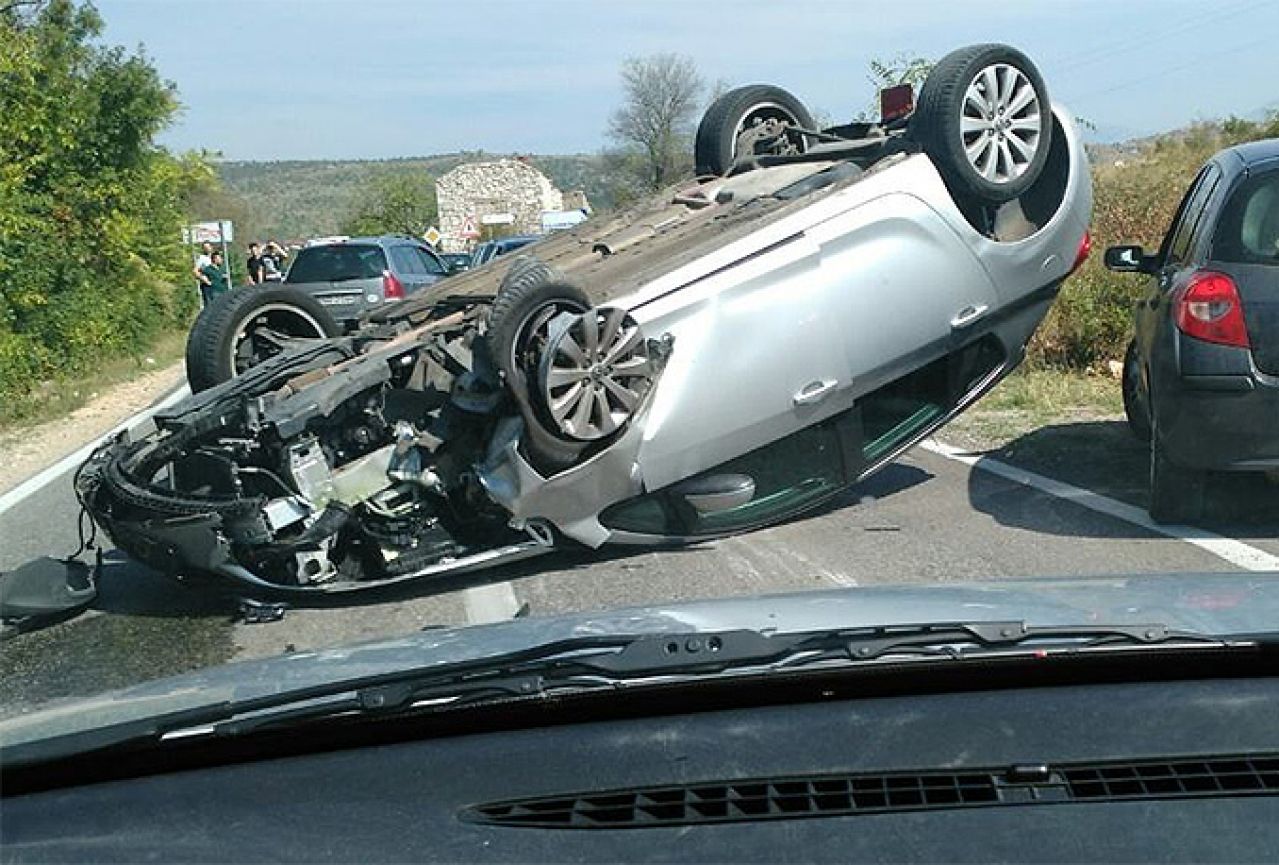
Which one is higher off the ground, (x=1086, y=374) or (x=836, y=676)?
(x=836, y=676)

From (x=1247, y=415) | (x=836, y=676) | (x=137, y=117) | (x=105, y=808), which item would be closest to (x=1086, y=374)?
(x=1247, y=415)

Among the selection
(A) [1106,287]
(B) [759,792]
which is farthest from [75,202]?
(B) [759,792]

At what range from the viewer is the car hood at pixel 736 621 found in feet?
9.24

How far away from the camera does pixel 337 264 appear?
63.2 feet

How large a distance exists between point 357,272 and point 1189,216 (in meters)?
13.1

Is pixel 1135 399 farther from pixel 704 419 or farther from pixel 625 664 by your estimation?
pixel 625 664

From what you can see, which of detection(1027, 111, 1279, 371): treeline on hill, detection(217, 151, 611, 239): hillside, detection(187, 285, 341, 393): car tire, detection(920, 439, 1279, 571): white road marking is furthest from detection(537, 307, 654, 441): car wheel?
detection(217, 151, 611, 239): hillside

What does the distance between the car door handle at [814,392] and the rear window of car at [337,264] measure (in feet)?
41.6

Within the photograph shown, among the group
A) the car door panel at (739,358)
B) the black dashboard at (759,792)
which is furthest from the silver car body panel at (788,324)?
the black dashboard at (759,792)

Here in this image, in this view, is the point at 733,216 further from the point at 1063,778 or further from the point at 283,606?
the point at 1063,778

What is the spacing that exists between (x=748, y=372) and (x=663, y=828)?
492 cm

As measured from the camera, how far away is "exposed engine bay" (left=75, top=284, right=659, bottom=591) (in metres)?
6.16

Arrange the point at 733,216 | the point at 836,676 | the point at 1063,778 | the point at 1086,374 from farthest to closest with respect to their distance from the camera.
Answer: the point at 1086,374
the point at 733,216
the point at 836,676
the point at 1063,778

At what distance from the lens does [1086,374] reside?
13.6 m
